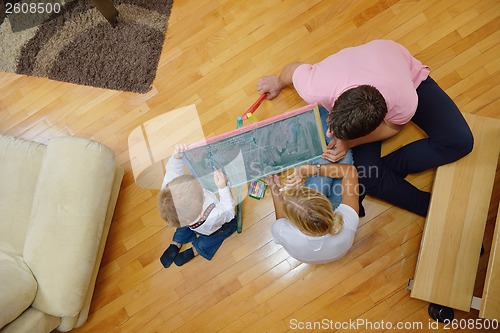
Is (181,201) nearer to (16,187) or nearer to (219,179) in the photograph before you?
(219,179)

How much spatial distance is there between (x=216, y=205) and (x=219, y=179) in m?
0.11

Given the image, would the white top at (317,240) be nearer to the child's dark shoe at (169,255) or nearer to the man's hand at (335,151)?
the man's hand at (335,151)

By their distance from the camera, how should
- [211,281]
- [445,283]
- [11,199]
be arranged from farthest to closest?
[211,281]
[11,199]
[445,283]

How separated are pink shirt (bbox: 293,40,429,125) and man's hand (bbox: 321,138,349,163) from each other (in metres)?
0.17

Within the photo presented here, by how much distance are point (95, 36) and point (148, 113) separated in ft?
1.62

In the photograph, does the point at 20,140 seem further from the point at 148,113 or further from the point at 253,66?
the point at 253,66

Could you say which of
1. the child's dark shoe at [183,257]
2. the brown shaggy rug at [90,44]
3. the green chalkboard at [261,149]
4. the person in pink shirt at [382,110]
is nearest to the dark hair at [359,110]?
the person in pink shirt at [382,110]

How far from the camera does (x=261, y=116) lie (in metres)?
1.87

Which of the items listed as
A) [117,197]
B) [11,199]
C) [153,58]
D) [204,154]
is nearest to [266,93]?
[204,154]

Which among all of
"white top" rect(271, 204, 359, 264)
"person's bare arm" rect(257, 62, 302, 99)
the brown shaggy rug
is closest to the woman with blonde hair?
"white top" rect(271, 204, 359, 264)

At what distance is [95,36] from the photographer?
6.49ft

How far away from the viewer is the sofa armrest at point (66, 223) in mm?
1503

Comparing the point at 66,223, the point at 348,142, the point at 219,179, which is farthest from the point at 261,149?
the point at 66,223

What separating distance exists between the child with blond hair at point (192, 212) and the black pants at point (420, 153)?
1.98 ft
